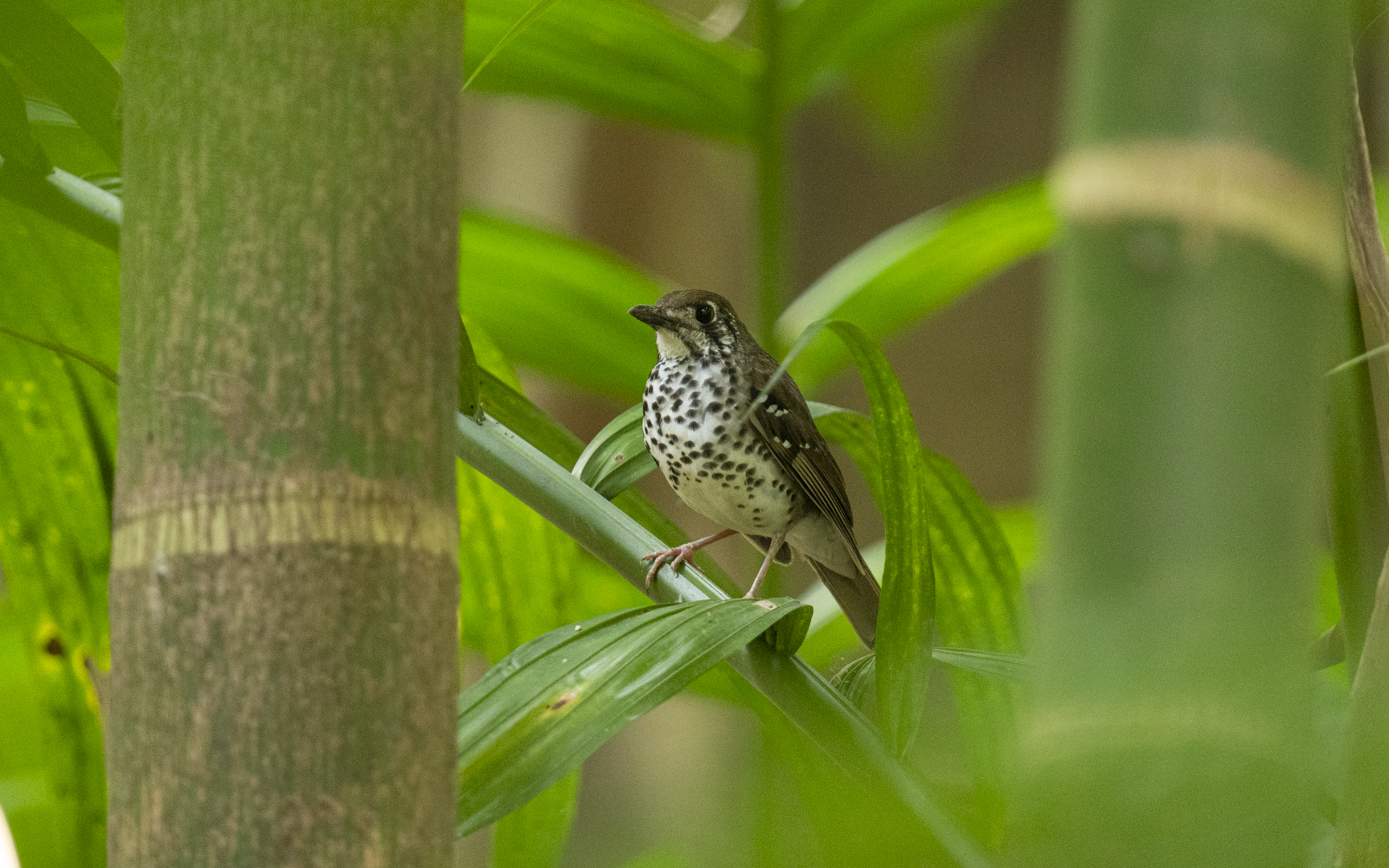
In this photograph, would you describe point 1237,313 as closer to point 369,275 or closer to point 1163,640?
point 1163,640

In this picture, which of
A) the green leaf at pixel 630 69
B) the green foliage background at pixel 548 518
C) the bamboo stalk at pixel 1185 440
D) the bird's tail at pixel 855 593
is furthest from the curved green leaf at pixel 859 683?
the green leaf at pixel 630 69

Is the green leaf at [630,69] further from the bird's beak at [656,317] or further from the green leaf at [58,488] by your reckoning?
the green leaf at [58,488]

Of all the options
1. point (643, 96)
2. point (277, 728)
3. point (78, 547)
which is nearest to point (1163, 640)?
point (277, 728)

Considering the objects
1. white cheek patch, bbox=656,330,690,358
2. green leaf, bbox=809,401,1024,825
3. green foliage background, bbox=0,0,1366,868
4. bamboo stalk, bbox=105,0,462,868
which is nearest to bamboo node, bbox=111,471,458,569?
bamboo stalk, bbox=105,0,462,868

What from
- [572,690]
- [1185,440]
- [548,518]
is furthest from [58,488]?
[1185,440]

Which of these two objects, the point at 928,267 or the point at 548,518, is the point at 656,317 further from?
the point at 548,518

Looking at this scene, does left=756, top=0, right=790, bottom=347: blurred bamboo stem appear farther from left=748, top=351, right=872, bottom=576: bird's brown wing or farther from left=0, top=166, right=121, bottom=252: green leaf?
left=0, top=166, right=121, bottom=252: green leaf
